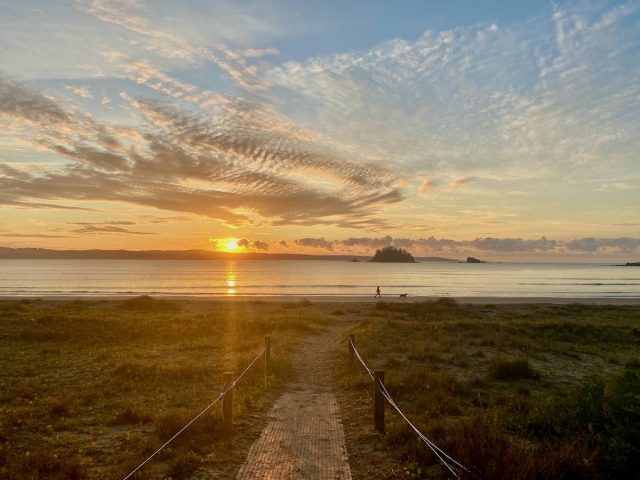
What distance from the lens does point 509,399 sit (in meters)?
12.5

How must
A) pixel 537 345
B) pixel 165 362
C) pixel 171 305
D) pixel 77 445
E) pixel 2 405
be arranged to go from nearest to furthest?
pixel 77 445, pixel 2 405, pixel 165 362, pixel 537 345, pixel 171 305

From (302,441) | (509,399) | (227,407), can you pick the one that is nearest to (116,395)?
Answer: (227,407)

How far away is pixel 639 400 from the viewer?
7207 millimetres

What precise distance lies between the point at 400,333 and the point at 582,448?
1822 centimetres

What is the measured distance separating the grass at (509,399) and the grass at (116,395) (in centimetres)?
342

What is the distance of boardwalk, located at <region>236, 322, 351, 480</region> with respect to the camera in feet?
24.9

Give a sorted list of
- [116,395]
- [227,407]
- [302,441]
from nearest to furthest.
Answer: [302,441]
[227,407]
[116,395]

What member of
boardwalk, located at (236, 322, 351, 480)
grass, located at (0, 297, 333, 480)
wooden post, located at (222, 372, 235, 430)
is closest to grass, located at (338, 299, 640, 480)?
boardwalk, located at (236, 322, 351, 480)

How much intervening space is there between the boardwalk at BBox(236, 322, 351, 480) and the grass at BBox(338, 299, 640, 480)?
539 mm

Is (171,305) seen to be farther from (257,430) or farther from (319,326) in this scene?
(257,430)

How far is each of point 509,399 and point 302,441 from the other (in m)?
6.68

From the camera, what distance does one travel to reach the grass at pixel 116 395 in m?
8.09

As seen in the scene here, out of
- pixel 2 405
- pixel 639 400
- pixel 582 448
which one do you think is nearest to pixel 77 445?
pixel 2 405

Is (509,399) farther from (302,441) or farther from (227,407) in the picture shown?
(227,407)
